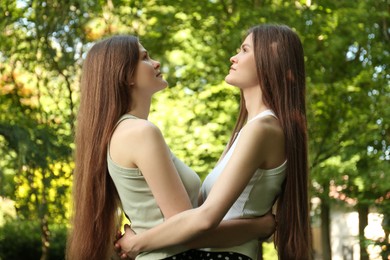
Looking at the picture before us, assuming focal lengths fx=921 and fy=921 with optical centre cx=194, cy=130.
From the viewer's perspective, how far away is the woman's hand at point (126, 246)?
3.51m

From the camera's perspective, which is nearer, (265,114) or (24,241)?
(265,114)

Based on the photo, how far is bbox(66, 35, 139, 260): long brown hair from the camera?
3521 mm

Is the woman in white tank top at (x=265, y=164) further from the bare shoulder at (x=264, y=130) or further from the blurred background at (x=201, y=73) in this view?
the blurred background at (x=201, y=73)

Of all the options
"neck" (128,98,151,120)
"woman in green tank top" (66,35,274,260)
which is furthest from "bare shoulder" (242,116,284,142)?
"neck" (128,98,151,120)

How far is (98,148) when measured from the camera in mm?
3537

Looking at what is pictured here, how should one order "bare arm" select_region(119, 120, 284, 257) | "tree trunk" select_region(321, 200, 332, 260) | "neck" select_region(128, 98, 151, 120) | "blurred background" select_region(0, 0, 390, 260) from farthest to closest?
"tree trunk" select_region(321, 200, 332, 260), "blurred background" select_region(0, 0, 390, 260), "neck" select_region(128, 98, 151, 120), "bare arm" select_region(119, 120, 284, 257)

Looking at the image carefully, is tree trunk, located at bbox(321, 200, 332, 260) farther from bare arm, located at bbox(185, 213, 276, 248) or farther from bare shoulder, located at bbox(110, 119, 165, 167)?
bare shoulder, located at bbox(110, 119, 165, 167)

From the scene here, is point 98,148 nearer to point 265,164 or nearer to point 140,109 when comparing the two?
point 140,109

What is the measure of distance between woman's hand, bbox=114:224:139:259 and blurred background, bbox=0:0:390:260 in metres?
8.88

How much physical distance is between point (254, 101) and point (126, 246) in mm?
769

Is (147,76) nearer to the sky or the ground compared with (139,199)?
nearer to the sky

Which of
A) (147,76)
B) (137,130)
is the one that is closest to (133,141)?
(137,130)

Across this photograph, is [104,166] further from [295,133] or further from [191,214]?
[295,133]

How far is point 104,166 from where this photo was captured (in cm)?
355
